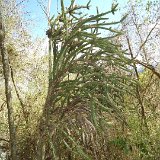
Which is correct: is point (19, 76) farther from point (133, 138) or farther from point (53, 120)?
point (53, 120)

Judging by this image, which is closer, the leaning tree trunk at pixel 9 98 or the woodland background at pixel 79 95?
the woodland background at pixel 79 95

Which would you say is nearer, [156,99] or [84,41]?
[84,41]

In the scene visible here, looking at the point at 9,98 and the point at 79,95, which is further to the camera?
the point at 9,98

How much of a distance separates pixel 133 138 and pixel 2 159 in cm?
536

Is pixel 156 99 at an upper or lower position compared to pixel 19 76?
lower

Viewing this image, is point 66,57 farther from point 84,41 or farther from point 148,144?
point 148,144

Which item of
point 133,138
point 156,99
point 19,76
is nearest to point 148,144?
point 133,138

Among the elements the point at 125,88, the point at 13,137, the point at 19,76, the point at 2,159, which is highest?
the point at 19,76

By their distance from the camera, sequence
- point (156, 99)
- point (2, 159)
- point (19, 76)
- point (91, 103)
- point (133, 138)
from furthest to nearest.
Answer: point (19, 76) → point (156, 99) → point (2, 159) → point (133, 138) → point (91, 103)

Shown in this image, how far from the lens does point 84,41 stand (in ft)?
18.0

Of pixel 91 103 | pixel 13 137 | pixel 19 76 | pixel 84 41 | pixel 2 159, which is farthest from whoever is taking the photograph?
pixel 19 76

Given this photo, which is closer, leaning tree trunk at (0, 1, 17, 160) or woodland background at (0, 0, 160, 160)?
woodland background at (0, 0, 160, 160)

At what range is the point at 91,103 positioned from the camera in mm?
4977

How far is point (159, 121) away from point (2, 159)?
586cm
